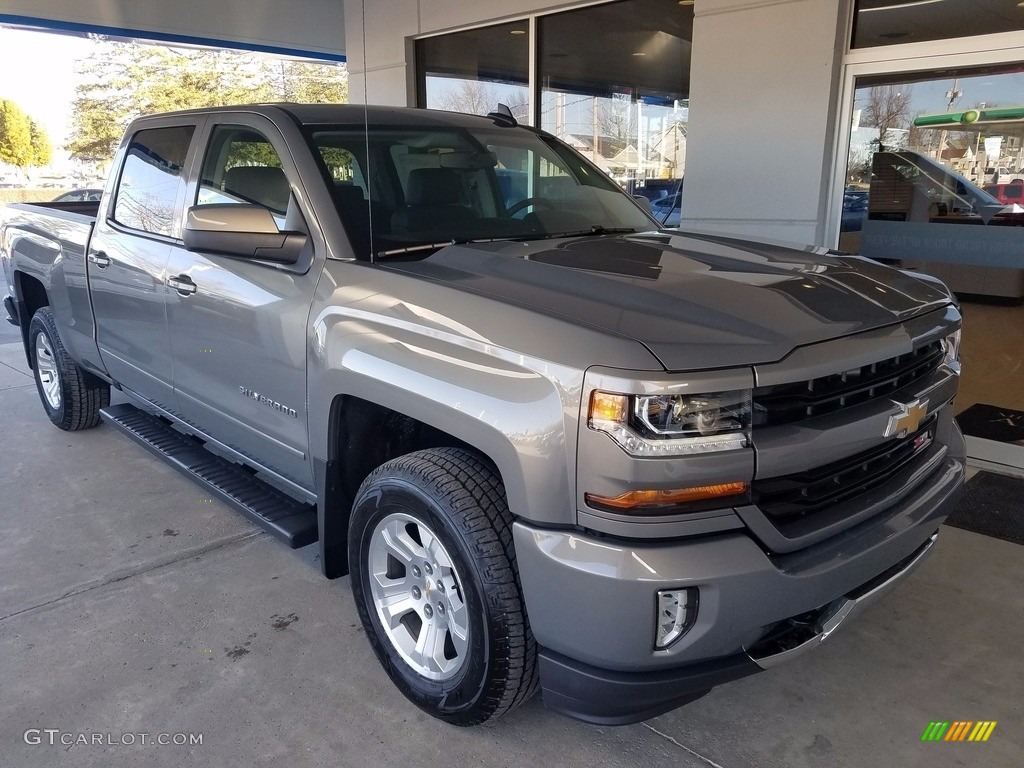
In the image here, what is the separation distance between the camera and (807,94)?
5.47 m

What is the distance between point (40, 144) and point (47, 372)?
26.8 meters

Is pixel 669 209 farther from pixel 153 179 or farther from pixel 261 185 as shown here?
pixel 261 185

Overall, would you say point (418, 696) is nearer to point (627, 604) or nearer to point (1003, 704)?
point (627, 604)

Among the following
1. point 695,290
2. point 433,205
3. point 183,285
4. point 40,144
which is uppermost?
point 40,144

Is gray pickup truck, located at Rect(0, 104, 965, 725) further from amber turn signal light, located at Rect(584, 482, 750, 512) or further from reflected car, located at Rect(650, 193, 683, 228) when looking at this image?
reflected car, located at Rect(650, 193, 683, 228)

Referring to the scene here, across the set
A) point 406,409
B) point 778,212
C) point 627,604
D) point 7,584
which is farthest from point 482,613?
point 778,212

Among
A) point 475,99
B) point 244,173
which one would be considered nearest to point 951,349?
point 244,173

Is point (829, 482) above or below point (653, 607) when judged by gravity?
above

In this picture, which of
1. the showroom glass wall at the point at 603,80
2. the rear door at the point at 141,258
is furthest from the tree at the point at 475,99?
the rear door at the point at 141,258

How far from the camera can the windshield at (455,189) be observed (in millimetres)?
2951

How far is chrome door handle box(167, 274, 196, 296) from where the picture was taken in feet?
11.2

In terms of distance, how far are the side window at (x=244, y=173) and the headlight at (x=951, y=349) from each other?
7.85 feet

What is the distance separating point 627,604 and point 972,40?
4.63m

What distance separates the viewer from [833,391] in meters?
2.11
